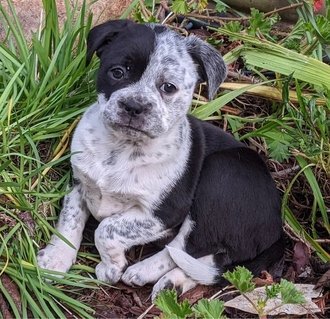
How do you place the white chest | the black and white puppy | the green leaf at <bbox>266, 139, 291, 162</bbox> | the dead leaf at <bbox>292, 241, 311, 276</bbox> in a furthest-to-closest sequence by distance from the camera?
the green leaf at <bbox>266, 139, 291, 162</bbox>, the dead leaf at <bbox>292, 241, 311, 276</bbox>, the white chest, the black and white puppy

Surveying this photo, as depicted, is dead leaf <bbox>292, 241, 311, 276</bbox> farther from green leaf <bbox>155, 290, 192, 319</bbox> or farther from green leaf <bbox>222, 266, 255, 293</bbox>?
green leaf <bbox>155, 290, 192, 319</bbox>

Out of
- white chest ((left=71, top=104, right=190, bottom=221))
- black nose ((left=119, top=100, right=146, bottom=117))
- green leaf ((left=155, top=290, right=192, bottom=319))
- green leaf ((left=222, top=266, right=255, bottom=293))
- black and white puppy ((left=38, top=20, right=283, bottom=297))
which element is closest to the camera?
green leaf ((left=155, top=290, right=192, bottom=319))

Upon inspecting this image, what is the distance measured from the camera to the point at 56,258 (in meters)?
3.95

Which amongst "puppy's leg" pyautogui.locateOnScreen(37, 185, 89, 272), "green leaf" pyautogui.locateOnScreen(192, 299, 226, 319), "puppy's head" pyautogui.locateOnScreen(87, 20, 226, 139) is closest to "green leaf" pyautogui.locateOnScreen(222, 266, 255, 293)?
"green leaf" pyautogui.locateOnScreen(192, 299, 226, 319)

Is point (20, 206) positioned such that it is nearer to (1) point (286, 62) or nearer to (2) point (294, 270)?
(2) point (294, 270)

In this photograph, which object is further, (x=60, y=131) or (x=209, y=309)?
(x=60, y=131)

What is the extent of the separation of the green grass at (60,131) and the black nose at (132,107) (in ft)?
1.86

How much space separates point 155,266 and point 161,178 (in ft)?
1.46

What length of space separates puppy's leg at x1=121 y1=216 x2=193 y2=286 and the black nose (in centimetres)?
73

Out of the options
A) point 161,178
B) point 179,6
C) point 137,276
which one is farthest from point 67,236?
point 179,6

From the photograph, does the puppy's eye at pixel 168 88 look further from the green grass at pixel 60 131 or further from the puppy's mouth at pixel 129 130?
the green grass at pixel 60 131

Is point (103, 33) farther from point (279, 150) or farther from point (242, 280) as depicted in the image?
point (242, 280)

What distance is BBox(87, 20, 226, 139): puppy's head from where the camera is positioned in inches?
142

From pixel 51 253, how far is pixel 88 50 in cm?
99
